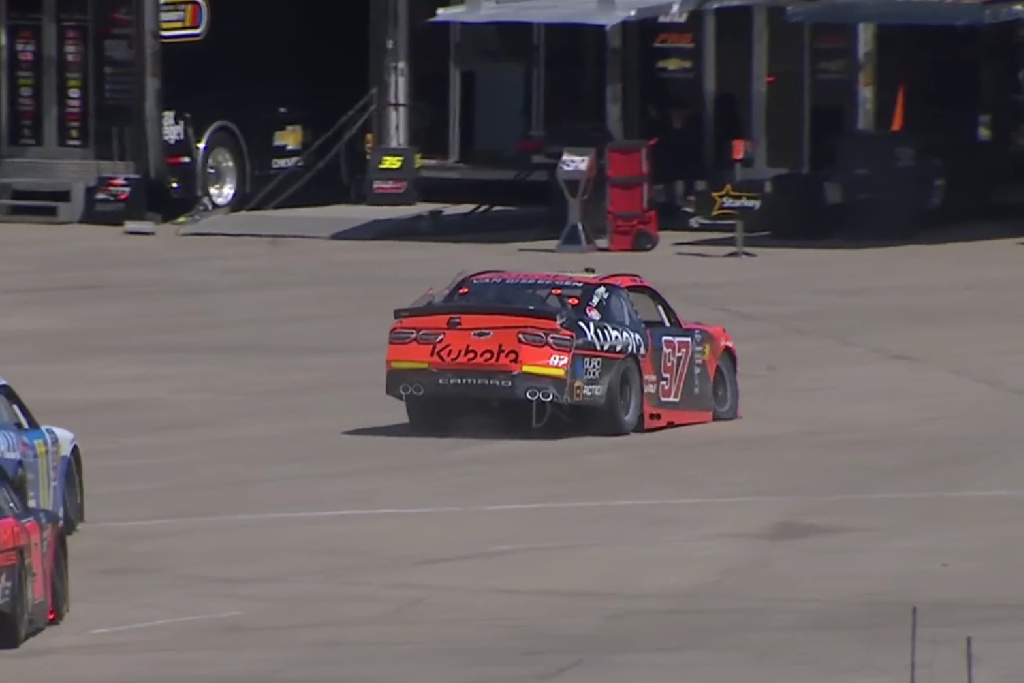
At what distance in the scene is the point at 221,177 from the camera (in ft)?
130

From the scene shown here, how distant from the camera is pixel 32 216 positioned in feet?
127

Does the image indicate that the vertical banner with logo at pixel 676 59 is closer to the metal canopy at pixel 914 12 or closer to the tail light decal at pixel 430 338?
the metal canopy at pixel 914 12

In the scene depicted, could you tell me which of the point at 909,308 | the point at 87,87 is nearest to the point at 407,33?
the point at 87,87

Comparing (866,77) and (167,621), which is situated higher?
(866,77)

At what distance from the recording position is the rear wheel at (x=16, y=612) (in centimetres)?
1048

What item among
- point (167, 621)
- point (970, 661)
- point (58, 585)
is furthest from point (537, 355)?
point (970, 661)

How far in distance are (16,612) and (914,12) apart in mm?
25576

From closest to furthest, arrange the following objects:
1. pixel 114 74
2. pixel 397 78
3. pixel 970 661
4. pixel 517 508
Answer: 1. pixel 970 661
2. pixel 517 508
3. pixel 114 74
4. pixel 397 78

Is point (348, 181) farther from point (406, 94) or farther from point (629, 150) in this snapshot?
point (629, 150)

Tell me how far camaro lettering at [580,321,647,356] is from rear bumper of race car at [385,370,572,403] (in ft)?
1.49

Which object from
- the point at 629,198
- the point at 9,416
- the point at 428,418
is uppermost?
the point at 629,198

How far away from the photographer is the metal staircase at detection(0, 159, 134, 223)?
3862 centimetres

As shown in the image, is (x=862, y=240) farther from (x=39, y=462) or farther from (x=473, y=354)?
(x=39, y=462)

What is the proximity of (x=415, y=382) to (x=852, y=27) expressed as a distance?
71.2 ft
